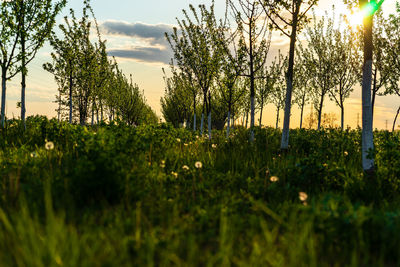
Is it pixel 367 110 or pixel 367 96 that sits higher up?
pixel 367 96

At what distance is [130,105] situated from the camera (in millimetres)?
33406

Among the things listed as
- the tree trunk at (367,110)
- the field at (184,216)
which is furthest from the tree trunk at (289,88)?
the field at (184,216)

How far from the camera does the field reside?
2.80m

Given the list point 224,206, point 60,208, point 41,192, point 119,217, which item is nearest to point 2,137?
point 41,192

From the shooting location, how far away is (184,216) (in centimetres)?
377

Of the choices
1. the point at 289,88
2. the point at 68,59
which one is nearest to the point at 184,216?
the point at 289,88

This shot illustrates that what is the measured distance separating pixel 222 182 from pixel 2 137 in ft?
27.1

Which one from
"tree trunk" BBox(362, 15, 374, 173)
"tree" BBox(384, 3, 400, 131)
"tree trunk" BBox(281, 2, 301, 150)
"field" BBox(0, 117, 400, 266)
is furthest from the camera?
"tree" BBox(384, 3, 400, 131)

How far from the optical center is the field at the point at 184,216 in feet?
9.19

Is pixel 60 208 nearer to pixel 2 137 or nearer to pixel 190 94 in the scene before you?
pixel 2 137

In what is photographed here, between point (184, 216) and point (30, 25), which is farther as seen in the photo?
point (30, 25)

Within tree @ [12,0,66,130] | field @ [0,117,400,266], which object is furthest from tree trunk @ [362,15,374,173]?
tree @ [12,0,66,130]

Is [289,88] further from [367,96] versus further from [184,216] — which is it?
[184,216]

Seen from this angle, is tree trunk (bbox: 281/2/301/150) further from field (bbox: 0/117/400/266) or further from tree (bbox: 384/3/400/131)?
tree (bbox: 384/3/400/131)
